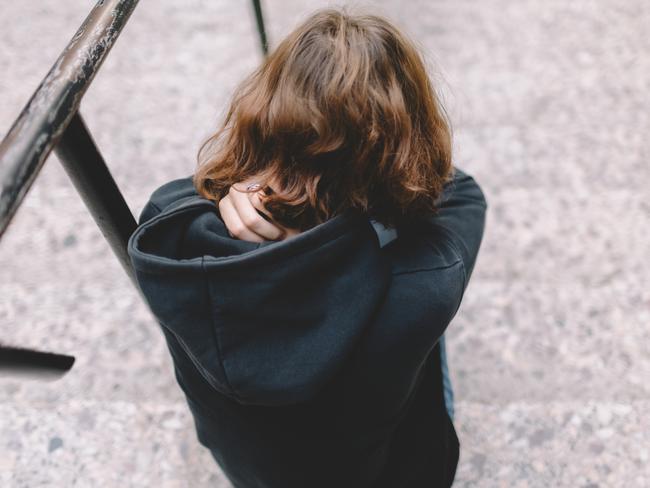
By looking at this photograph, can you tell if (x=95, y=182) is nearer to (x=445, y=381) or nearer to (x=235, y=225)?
(x=235, y=225)

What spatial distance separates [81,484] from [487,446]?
1059 millimetres

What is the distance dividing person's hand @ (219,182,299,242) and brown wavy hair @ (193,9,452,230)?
0.02 meters

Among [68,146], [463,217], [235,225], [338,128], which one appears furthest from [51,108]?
[463,217]

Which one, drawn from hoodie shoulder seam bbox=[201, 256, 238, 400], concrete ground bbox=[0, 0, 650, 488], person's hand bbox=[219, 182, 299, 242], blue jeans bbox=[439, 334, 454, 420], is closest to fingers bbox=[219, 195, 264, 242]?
person's hand bbox=[219, 182, 299, 242]

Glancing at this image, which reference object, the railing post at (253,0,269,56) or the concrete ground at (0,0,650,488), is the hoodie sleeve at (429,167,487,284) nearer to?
the concrete ground at (0,0,650,488)

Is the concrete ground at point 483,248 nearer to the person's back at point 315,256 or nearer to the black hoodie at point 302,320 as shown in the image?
the person's back at point 315,256

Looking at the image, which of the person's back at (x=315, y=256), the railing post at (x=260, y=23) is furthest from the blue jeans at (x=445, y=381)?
the railing post at (x=260, y=23)

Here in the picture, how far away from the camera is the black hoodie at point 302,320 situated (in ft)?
2.61

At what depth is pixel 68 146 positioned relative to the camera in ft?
2.57

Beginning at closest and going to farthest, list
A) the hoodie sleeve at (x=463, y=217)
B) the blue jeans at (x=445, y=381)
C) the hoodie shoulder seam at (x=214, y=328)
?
the hoodie shoulder seam at (x=214, y=328), the hoodie sleeve at (x=463, y=217), the blue jeans at (x=445, y=381)

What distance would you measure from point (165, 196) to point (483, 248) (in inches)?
52.9

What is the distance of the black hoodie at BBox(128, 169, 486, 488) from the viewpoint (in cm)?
79

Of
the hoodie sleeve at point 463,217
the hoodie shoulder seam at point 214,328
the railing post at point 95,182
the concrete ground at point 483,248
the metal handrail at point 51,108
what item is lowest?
the concrete ground at point 483,248

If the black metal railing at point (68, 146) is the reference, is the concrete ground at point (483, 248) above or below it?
below
